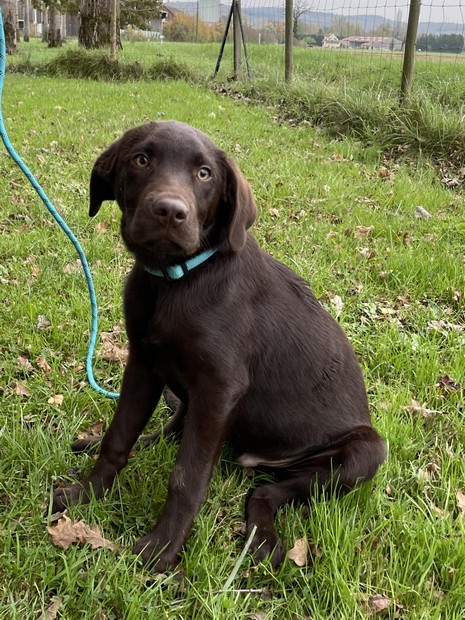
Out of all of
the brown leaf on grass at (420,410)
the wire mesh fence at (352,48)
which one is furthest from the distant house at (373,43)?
the brown leaf on grass at (420,410)

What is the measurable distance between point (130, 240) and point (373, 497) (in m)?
1.26

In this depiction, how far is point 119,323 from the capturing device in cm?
334

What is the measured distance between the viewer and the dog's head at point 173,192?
1898mm

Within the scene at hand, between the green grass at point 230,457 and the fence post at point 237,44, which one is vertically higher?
the fence post at point 237,44

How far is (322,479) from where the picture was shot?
2178 mm

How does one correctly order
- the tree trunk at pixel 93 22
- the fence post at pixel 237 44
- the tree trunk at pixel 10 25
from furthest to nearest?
the tree trunk at pixel 10 25 < the tree trunk at pixel 93 22 < the fence post at pixel 237 44

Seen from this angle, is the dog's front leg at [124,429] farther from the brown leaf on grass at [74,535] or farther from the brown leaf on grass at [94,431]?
the brown leaf on grass at [94,431]

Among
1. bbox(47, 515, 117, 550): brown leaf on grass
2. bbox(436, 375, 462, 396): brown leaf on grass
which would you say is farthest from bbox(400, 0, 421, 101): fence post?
bbox(47, 515, 117, 550): brown leaf on grass

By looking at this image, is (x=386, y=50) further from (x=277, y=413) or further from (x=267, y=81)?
(x=277, y=413)

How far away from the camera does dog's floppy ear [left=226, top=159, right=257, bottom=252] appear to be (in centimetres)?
200

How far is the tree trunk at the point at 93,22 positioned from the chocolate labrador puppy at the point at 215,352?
47.7ft

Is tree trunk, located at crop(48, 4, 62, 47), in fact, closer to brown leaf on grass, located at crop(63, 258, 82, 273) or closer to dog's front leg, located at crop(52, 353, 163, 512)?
brown leaf on grass, located at crop(63, 258, 82, 273)

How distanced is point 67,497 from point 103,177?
114cm

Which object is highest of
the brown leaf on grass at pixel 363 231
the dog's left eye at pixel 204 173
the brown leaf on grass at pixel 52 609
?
the dog's left eye at pixel 204 173
